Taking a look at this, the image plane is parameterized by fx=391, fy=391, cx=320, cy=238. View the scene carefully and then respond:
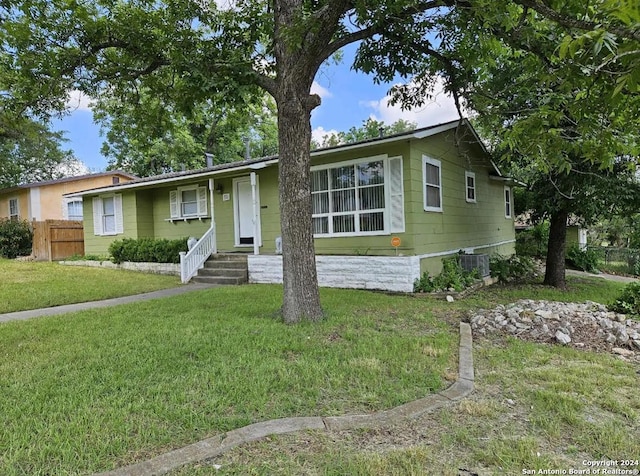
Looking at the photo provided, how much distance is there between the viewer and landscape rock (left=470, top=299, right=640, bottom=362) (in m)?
4.77

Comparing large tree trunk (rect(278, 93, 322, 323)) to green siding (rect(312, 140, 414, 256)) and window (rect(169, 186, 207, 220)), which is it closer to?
green siding (rect(312, 140, 414, 256))

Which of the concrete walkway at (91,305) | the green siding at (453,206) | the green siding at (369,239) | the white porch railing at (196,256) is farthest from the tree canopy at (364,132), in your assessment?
the concrete walkway at (91,305)

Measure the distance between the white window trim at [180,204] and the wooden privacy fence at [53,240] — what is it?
19.1 ft

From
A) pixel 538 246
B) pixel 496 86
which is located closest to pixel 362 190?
pixel 496 86

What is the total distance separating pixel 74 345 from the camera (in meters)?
4.62

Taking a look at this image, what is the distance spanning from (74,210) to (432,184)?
20.2m

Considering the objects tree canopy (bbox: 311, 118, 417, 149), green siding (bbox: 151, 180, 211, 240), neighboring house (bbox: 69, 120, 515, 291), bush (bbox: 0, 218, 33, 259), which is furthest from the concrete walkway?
tree canopy (bbox: 311, 118, 417, 149)

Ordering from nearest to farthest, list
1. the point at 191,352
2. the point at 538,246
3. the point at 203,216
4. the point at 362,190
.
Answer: the point at 191,352, the point at 362,190, the point at 203,216, the point at 538,246

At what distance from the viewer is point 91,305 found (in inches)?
295

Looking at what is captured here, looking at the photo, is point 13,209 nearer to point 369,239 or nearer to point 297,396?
point 369,239

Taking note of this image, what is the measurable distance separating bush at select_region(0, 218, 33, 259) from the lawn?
13.3 meters

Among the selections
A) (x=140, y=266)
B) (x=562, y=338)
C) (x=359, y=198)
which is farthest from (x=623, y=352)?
(x=140, y=266)

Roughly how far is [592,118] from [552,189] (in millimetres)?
5758

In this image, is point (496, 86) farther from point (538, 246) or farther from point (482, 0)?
point (538, 246)
